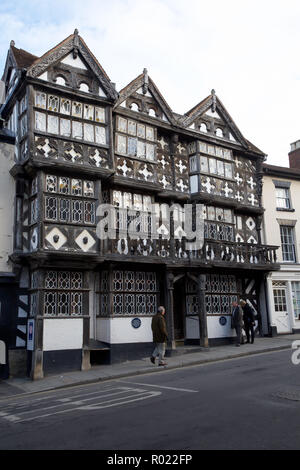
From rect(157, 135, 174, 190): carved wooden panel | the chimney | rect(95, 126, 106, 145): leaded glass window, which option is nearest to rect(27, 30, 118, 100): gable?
rect(95, 126, 106, 145): leaded glass window

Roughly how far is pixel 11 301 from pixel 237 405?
9.76 m

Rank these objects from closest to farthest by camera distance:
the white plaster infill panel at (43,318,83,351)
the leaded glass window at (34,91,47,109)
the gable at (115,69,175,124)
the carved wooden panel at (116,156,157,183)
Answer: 1. the white plaster infill panel at (43,318,83,351)
2. the leaded glass window at (34,91,47,109)
3. the carved wooden panel at (116,156,157,183)
4. the gable at (115,69,175,124)

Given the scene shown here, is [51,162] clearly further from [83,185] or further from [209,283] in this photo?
[209,283]

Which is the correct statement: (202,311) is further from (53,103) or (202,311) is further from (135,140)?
(53,103)

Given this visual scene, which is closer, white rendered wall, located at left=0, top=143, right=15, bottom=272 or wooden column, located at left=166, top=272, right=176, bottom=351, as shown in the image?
white rendered wall, located at left=0, top=143, right=15, bottom=272

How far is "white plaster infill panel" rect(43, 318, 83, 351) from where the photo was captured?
14.4 m

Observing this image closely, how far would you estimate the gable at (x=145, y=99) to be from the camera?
17.7 m

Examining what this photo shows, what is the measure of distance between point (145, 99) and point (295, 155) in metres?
14.3

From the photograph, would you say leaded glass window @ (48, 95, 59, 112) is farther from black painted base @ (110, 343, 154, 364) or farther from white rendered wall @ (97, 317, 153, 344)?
black painted base @ (110, 343, 154, 364)

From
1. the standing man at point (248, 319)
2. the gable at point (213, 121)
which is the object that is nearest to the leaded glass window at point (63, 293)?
the standing man at point (248, 319)

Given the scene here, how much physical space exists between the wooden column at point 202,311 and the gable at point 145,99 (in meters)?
7.14

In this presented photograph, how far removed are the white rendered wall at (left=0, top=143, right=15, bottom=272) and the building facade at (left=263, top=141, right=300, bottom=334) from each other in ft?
42.5
